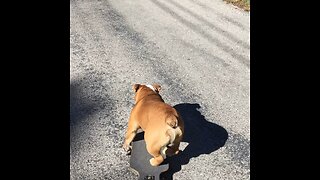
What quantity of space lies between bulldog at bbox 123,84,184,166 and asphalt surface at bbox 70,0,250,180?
1.03ft

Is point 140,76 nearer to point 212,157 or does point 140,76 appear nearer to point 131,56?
point 131,56

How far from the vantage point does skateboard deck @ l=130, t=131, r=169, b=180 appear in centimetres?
411

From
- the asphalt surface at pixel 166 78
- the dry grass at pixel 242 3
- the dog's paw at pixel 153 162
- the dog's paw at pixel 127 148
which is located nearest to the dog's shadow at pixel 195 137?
the asphalt surface at pixel 166 78

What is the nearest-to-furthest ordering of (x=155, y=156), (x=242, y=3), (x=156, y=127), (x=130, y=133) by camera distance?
1. (x=156, y=127)
2. (x=155, y=156)
3. (x=130, y=133)
4. (x=242, y=3)

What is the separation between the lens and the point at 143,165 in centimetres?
423

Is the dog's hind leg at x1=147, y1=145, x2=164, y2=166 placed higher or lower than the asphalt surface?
higher

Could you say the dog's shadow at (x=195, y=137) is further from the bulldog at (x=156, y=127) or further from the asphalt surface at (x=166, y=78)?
the bulldog at (x=156, y=127)

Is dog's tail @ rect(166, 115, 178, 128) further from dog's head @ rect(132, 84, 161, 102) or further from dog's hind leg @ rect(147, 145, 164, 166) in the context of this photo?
dog's head @ rect(132, 84, 161, 102)

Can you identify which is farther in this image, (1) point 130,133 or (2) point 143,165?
(1) point 130,133

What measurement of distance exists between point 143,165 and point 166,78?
2.67m

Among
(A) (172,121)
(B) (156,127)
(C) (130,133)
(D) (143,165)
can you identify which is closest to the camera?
(A) (172,121)

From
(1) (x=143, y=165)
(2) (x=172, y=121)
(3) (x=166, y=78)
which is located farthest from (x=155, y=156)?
(3) (x=166, y=78)

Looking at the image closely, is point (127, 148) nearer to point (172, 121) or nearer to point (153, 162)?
point (153, 162)

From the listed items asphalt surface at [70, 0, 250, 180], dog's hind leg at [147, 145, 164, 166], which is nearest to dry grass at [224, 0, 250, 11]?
asphalt surface at [70, 0, 250, 180]
